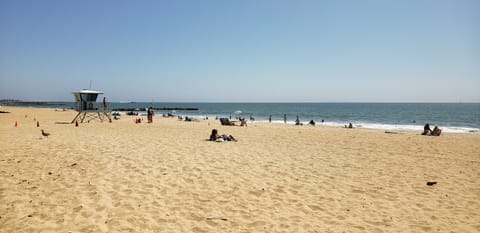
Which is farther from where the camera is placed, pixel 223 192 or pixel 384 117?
pixel 384 117

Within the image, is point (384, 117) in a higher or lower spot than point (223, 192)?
lower

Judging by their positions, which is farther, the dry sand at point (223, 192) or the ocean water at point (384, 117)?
the ocean water at point (384, 117)

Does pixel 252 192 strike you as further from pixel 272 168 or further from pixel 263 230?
pixel 272 168

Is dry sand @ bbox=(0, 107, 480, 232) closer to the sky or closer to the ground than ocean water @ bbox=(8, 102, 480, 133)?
closer to the sky

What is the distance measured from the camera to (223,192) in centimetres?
648

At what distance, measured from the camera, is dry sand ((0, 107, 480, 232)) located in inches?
195

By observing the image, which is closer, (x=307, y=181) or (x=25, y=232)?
(x=25, y=232)

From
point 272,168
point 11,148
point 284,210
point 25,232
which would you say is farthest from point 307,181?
point 11,148

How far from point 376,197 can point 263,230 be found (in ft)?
10.9

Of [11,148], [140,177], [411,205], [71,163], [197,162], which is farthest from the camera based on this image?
[11,148]

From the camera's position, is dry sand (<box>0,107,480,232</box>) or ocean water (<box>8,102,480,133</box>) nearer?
dry sand (<box>0,107,480,232</box>)

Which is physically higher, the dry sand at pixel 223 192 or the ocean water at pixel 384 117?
the dry sand at pixel 223 192

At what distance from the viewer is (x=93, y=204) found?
5.46 m

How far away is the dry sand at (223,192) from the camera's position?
16.2 feet
